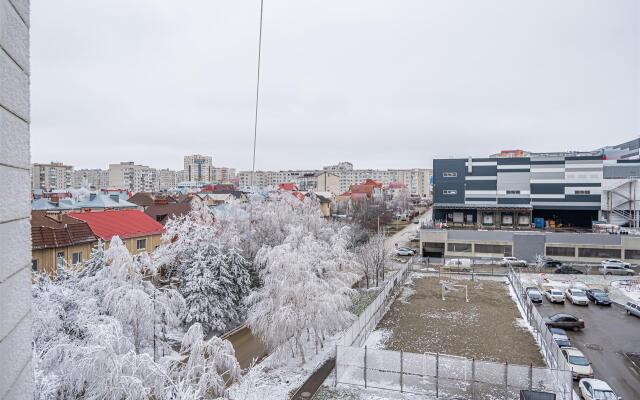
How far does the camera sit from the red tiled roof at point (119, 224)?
84.7 ft

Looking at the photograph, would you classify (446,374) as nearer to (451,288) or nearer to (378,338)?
(378,338)

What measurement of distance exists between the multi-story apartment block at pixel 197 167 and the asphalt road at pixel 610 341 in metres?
145

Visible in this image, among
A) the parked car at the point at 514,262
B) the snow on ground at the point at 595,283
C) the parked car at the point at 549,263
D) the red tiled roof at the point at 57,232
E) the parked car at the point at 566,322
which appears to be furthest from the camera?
the parked car at the point at 514,262

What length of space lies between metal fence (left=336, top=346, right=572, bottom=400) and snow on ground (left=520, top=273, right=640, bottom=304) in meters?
17.1

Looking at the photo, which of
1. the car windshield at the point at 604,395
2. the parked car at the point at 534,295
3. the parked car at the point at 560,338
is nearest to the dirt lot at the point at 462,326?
the parked car at the point at 560,338

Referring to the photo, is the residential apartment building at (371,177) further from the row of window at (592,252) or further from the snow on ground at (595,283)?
the snow on ground at (595,283)

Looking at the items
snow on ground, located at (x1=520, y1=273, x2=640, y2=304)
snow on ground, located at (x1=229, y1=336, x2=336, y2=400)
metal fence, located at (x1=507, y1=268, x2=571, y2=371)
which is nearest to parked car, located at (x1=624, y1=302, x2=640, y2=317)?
snow on ground, located at (x1=520, y1=273, x2=640, y2=304)

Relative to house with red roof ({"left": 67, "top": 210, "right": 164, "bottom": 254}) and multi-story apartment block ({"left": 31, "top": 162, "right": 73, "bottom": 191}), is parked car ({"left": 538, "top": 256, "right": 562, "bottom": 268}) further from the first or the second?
multi-story apartment block ({"left": 31, "top": 162, "right": 73, "bottom": 191})

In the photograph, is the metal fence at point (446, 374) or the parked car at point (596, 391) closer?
the metal fence at point (446, 374)

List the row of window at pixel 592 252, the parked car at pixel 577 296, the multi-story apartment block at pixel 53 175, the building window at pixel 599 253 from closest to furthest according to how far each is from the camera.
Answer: the parked car at pixel 577 296 < the row of window at pixel 592 252 < the building window at pixel 599 253 < the multi-story apartment block at pixel 53 175

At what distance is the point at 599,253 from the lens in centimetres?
3581

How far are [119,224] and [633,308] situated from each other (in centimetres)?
3089

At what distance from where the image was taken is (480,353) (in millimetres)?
16094

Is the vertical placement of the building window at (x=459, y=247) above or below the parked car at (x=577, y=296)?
above
